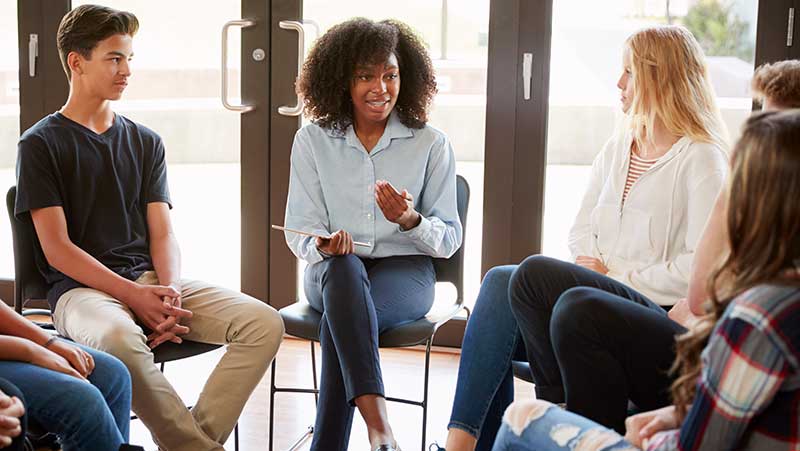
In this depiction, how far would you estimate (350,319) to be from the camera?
2.51m

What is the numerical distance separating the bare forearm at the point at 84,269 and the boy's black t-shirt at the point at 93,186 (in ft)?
0.17

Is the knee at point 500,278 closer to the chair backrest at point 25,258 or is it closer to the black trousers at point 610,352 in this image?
the black trousers at point 610,352

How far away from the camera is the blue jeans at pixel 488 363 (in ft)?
7.84

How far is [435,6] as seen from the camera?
3.70 meters

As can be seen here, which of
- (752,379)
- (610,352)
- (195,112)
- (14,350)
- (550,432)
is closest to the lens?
(752,379)

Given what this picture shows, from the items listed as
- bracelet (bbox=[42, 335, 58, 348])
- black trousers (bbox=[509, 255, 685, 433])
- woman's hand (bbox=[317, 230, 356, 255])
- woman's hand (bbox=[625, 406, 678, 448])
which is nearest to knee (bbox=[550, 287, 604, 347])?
black trousers (bbox=[509, 255, 685, 433])

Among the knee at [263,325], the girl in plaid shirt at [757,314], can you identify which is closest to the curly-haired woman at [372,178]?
the knee at [263,325]

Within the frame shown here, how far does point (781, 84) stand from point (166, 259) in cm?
166

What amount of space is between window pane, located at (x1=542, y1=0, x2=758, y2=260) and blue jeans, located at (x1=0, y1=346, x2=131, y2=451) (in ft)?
6.49

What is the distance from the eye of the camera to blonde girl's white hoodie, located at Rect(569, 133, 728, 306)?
2422 mm

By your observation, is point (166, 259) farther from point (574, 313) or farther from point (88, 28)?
point (574, 313)

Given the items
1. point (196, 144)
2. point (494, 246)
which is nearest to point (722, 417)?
point (494, 246)

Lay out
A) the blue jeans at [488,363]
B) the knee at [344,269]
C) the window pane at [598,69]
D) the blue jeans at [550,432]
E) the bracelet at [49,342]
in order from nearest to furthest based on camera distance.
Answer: the blue jeans at [550,432]
the bracelet at [49,342]
the blue jeans at [488,363]
the knee at [344,269]
the window pane at [598,69]

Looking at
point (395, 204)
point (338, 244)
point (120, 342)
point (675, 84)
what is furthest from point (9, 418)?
point (675, 84)
